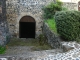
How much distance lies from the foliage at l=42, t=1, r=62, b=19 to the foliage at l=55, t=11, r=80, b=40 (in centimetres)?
653

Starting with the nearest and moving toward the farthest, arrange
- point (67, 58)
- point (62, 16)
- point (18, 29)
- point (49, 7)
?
point (67, 58) → point (62, 16) → point (49, 7) → point (18, 29)

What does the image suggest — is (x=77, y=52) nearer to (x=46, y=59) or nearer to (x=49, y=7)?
(x=46, y=59)

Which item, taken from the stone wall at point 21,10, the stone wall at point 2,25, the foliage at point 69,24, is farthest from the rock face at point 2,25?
the foliage at point 69,24

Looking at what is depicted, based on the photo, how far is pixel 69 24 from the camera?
10430 mm

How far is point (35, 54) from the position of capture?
30.5ft

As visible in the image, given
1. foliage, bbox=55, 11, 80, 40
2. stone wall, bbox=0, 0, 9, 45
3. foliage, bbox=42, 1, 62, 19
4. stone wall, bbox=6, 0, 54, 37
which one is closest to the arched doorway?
stone wall, bbox=6, 0, 54, 37

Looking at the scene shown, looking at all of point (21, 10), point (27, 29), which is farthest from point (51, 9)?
point (27, 29)

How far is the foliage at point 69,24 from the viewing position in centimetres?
1042

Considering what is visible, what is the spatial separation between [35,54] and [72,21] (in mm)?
2493

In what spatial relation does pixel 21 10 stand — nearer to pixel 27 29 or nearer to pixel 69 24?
pixel 27 29

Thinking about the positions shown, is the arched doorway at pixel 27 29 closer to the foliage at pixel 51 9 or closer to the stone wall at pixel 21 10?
the stone wall at pixel 21 10

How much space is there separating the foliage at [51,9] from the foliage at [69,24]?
6530 millimetres

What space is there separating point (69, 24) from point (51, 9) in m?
6.91

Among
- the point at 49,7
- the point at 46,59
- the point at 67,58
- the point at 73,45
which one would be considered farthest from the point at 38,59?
the point at 49,7
